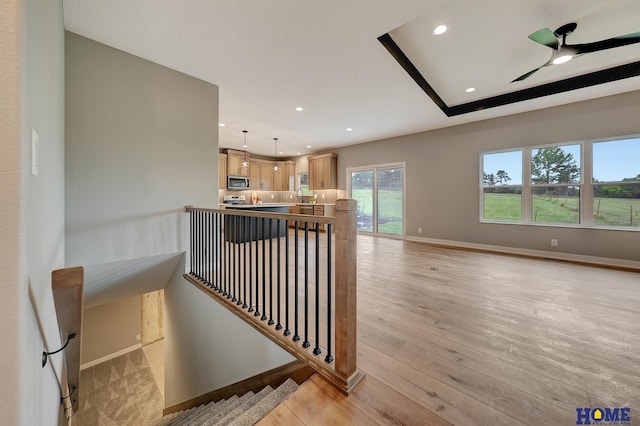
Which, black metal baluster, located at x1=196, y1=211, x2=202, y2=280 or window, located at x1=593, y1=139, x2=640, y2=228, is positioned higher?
window, located at x1=593, y1=139, x2=640, y2=228

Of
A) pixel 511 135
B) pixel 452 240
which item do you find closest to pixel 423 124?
pixel 511 135

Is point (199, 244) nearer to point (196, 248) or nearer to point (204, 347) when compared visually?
point (196, 248)

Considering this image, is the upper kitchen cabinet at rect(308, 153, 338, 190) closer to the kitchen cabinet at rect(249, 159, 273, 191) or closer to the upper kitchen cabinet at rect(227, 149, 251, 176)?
the kitchen cabinet at rect(249, 159, 273, 191)

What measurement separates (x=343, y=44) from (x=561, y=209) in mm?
4695

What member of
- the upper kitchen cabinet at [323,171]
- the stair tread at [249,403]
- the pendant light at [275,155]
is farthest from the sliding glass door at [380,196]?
the stair tread at [249,403]

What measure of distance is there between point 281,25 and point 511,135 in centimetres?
474

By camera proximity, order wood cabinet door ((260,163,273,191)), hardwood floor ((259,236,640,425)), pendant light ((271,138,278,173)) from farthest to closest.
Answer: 1. wood cabinet door ((260,163,273,191))
2. pendant light ((271,138,278,173))
3. hardwood floor ((259,236,640,425))

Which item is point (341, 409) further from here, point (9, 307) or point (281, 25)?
point (281, 25)

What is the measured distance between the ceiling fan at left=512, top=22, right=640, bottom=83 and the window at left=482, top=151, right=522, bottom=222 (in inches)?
97.1

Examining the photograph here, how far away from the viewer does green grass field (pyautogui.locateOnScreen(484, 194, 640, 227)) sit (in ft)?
12.2

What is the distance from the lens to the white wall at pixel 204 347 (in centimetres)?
229

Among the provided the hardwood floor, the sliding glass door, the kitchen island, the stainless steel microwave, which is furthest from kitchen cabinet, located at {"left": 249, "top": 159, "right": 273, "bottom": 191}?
the hardwood floor

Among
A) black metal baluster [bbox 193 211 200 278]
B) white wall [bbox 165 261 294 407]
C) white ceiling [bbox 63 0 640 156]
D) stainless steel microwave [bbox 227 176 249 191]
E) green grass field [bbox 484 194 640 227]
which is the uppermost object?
white ceiling [bbox 63 0 640 156]

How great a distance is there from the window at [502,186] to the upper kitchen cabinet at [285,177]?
585 centimetres
